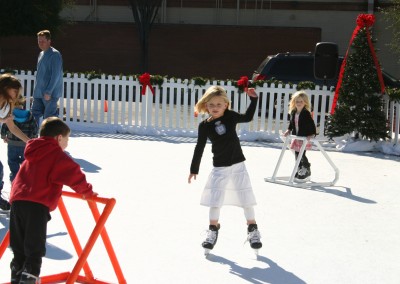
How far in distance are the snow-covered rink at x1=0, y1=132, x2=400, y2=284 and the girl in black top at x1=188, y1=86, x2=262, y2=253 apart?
1.02 ft

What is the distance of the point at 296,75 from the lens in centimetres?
1981

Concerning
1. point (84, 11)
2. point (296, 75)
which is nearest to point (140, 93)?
point (296, 75)

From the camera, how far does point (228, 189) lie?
6.62 m

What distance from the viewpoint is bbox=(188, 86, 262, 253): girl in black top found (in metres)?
6.49

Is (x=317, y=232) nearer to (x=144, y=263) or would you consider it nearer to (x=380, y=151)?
(x=144, y=263)

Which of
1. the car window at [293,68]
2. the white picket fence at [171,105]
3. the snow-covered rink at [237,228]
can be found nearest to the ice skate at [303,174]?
the snow-covered rink at [237,228]

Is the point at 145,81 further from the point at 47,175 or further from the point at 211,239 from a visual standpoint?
the point at 47,175

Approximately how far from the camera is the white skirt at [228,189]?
6508 millimetres

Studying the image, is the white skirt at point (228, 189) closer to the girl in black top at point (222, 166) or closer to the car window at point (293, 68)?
the girl in black top at point (222, 166)

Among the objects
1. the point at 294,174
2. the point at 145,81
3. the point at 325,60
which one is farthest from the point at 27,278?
the point at 325,60

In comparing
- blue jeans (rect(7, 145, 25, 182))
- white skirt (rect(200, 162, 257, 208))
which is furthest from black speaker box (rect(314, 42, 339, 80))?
white skirt (rect(200, 162, 257, 208))

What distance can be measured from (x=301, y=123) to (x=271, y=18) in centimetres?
2166

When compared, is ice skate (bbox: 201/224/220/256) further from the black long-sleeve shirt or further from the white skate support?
the white skate support

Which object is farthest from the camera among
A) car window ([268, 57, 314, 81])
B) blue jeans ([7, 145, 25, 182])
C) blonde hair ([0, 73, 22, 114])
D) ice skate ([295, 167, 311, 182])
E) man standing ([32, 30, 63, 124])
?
car window ([268, 57, 314, 81])
